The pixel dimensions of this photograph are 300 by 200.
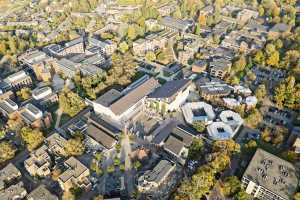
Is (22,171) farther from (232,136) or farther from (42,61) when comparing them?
(232,136)

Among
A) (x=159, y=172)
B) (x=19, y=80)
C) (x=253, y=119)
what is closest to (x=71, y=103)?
(x=19, y=80)

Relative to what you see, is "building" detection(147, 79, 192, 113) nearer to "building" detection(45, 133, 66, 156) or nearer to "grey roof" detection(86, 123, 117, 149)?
"grey roof" detection(86, 123, 117, 149)

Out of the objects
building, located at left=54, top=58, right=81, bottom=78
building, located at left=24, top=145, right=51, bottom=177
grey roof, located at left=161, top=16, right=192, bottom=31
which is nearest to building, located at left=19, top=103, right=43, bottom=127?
building, located at left=24, top=145, right=51, bottom=177

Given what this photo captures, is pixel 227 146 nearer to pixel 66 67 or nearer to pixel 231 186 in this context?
pixel 231 186

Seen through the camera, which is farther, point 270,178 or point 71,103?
point 71,103

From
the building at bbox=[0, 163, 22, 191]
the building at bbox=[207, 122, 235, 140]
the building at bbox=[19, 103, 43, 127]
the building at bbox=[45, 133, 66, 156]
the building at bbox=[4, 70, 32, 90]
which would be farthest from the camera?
the building at bbox=[4, 70, 32, 90]

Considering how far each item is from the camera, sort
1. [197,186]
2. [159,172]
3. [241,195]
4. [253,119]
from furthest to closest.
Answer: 1. [253,119]
2. [159,172]
3. [241,195]
4. [197,186]
